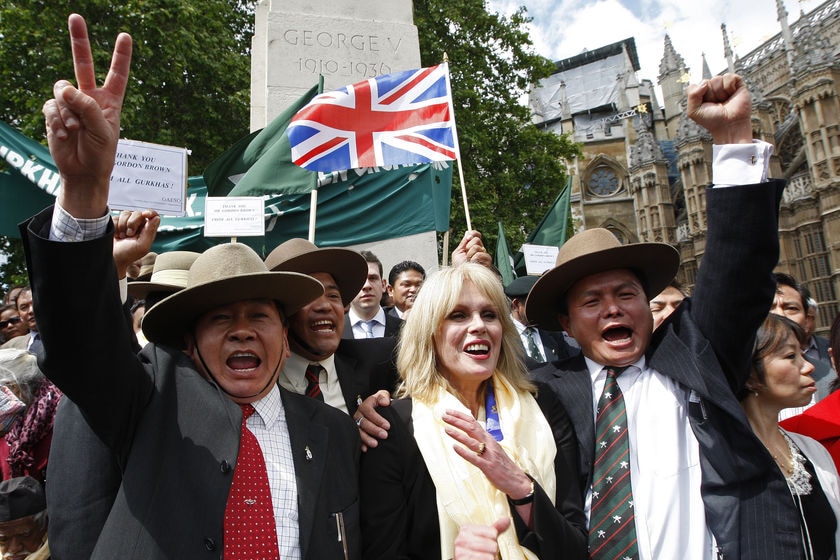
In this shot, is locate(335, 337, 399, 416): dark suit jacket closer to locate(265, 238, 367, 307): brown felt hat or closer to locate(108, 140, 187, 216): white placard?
locate(265, 238, 367, 307): brown felt hat

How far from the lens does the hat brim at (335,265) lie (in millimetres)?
3320

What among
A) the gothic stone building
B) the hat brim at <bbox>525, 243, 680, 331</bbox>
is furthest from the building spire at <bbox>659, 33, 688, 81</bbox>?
the hat brim at <bbox>525, 243, 680, 331</bbox>

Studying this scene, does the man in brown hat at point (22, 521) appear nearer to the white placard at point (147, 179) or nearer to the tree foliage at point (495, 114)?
the white placard at point (147, 179)

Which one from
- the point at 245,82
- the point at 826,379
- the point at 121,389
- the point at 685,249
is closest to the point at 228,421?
the point at 121,389

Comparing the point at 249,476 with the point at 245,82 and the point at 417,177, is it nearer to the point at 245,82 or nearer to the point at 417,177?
the point at 417,177

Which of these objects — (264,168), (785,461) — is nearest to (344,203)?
(264,168)

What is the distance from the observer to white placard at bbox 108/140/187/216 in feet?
15.8

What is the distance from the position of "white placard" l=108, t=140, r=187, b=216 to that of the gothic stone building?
3204cm

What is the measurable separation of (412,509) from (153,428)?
1.01 metres

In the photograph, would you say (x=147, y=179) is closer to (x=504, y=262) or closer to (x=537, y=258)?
(x=537, y=258)

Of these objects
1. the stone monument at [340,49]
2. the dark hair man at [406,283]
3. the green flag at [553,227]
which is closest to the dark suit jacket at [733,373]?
the dark hair man at [406,283]

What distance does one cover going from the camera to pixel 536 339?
6.30 metres

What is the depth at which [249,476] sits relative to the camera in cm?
213

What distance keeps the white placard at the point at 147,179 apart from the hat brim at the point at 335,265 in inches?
76.1
